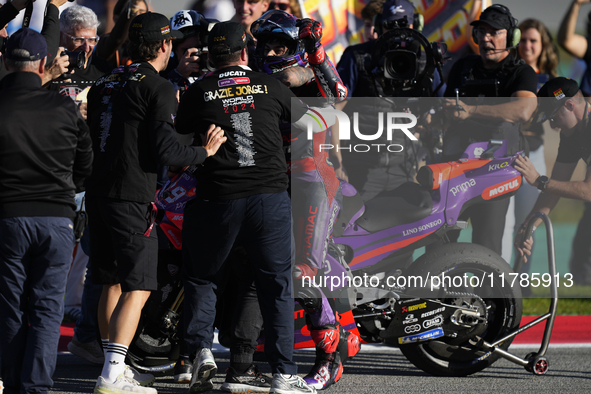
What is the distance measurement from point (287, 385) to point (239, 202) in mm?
A: 1060

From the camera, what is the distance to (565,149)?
17.2ft

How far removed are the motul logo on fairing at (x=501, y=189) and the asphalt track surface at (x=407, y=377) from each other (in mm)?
1193

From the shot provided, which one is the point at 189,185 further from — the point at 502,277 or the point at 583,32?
the point at 583,32

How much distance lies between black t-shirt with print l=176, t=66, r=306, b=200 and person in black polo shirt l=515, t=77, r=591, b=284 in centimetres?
193

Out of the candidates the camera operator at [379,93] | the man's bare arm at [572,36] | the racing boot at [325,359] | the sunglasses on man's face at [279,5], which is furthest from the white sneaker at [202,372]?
the man's bare arm at [572,36]

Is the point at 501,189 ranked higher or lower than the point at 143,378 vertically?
higher

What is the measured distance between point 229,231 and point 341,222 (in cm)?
93

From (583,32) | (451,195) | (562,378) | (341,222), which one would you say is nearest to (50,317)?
(341,222)

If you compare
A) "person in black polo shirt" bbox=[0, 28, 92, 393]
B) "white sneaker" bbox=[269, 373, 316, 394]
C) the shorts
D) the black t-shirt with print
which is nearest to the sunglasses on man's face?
the black t-shirt with print

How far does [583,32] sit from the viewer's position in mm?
7551

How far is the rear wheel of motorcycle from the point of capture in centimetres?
483

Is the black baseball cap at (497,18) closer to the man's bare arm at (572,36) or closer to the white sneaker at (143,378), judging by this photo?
the man's bare arm at (572,36)

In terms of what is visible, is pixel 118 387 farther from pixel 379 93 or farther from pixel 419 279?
pixel 379 93

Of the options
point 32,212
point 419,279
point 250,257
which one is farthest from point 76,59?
point 419,279
